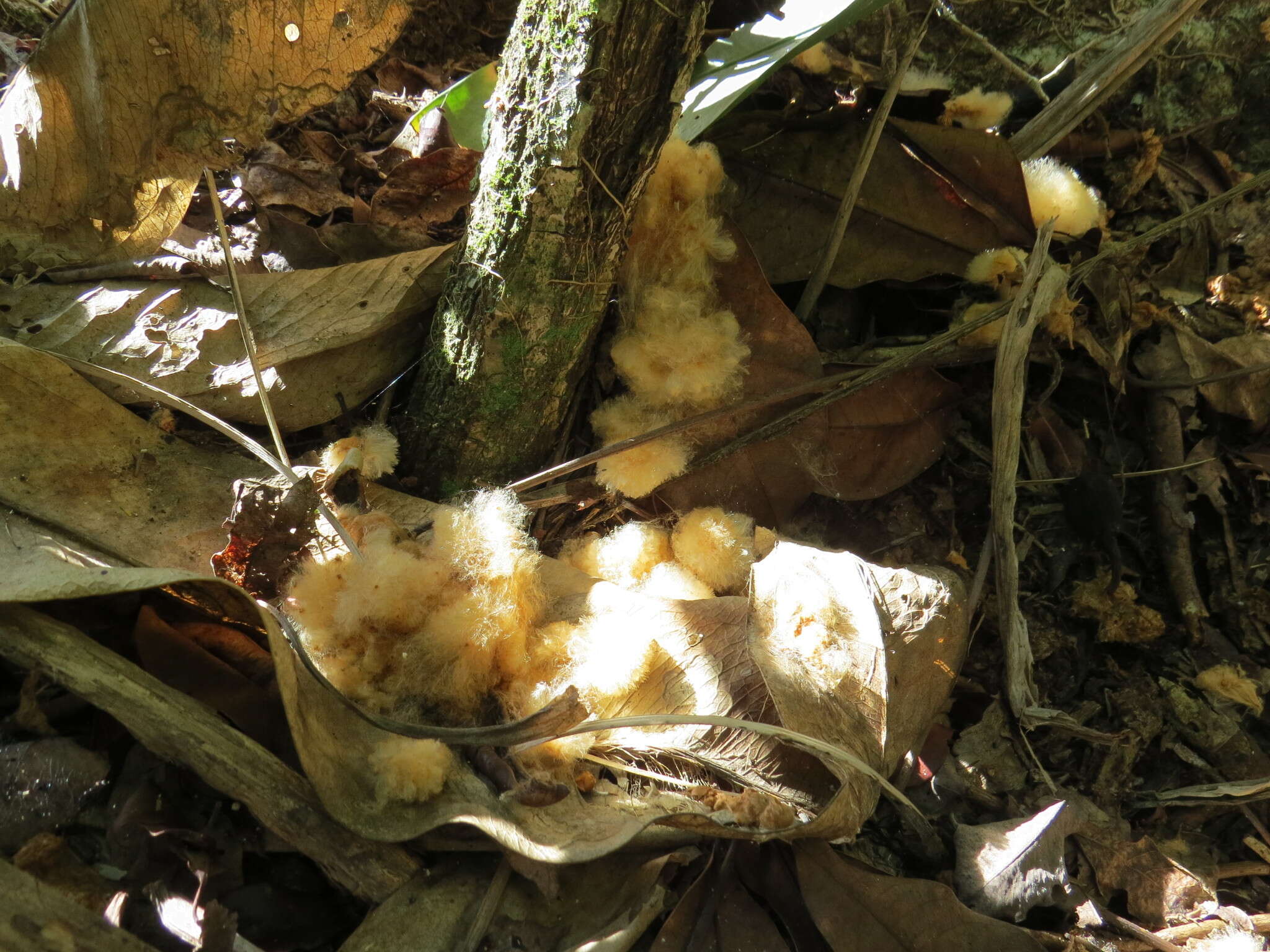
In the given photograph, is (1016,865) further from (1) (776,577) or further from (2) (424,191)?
(2) (424,191)

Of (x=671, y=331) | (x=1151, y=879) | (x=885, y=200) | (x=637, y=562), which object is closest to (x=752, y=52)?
(x=885, y=200)

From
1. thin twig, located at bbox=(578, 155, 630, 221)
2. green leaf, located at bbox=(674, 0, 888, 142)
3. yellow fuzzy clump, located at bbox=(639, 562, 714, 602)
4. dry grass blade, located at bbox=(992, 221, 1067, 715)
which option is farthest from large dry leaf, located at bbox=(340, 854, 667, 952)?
green leaf, located at bbox=(674, 0, 888, 142)

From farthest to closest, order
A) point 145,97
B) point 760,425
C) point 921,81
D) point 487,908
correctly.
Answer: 1. point 921,81
2. point 760,425
3. point 145,97
4. point 487,908

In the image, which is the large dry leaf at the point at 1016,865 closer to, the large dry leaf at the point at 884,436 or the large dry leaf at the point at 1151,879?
the large dry leaf at the point at 1151,879

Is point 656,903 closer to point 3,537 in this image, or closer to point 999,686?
point 999,686

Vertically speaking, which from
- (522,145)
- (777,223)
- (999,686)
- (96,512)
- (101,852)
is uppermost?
(522,145)

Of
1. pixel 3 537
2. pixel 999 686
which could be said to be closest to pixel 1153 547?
pixel 999 686
